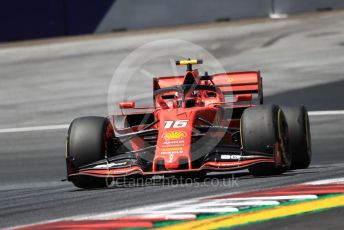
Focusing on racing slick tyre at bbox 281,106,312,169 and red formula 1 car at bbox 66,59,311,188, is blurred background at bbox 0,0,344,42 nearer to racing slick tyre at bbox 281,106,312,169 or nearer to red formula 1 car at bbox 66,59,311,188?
red formula 1 car at bbox 66,59,311,188

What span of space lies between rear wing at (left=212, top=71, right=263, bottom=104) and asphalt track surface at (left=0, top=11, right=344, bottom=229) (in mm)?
1291

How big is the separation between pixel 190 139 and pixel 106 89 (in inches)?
475

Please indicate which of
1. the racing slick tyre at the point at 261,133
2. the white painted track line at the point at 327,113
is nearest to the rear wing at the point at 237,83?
the racing slick tyre at the point at 261,133

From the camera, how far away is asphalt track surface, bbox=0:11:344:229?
1013 centimetres

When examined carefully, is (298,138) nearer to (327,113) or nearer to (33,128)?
(327,113)

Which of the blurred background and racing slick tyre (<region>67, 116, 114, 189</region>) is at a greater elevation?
the blurred background

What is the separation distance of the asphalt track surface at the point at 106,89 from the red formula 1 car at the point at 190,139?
0.81 ft

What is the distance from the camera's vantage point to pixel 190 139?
1133 cm

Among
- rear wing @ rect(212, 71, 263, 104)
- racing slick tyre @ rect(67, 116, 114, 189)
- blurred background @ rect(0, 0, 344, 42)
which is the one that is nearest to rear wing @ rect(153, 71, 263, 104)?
rear wing @ rect(212, 71, 263, 104)

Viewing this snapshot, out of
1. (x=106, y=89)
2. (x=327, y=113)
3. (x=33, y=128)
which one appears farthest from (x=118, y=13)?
(x=327, y=113)

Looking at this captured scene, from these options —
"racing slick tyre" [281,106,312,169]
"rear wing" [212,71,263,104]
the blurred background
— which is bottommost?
"racing slick tyre" [281,106,312,169]

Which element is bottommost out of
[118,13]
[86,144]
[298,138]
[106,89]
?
[298,138]

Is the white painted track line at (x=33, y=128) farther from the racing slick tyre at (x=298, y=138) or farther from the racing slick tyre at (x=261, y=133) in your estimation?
the racing slick tyre at (x=261, y=133)

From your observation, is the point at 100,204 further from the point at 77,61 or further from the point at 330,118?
the point at 77,61
